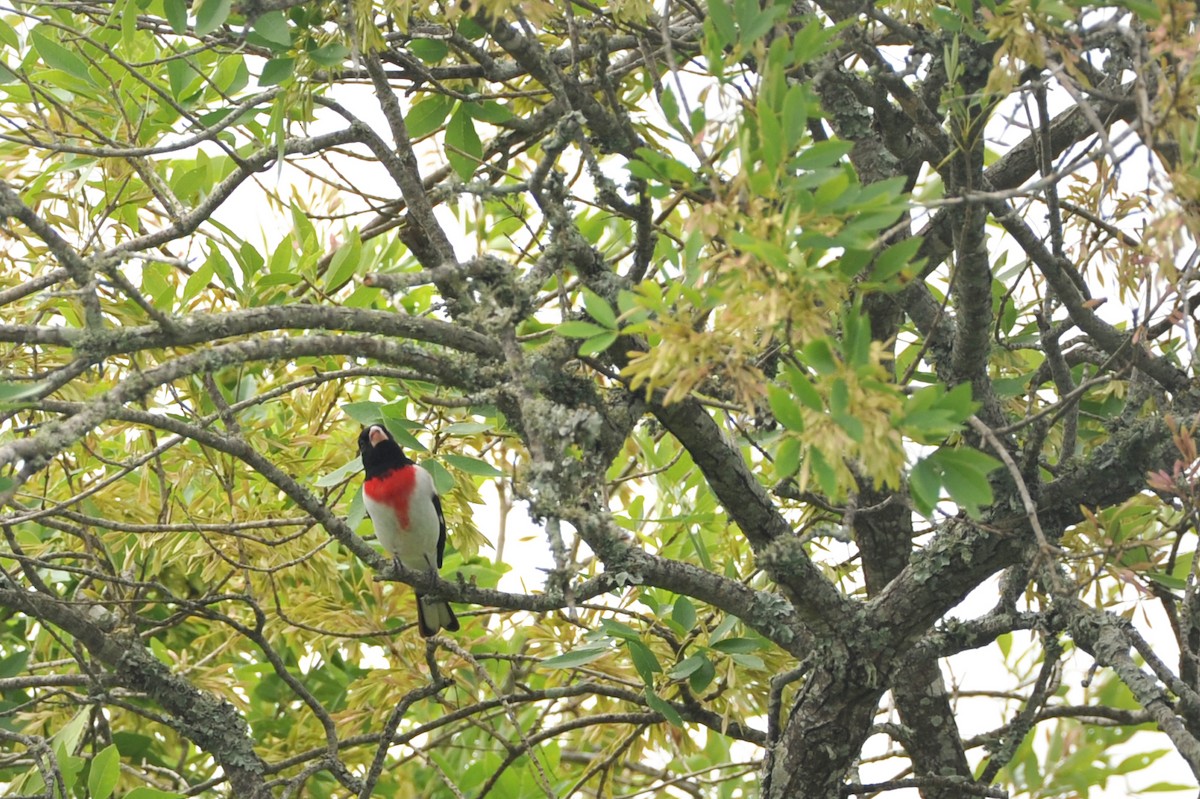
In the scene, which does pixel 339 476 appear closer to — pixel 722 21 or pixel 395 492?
pixel 395 492

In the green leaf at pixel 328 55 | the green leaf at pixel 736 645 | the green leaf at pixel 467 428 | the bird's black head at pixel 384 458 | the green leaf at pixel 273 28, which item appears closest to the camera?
the green leaf at pixel 273 28

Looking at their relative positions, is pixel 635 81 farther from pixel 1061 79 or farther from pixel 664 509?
pixel 1061 79

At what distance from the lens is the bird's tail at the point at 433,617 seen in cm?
435

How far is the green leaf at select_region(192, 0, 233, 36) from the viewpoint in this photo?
2684mm

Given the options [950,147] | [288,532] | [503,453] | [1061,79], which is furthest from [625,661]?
[1061,79]

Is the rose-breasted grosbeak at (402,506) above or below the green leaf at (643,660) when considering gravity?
above

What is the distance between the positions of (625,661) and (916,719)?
1.11 m

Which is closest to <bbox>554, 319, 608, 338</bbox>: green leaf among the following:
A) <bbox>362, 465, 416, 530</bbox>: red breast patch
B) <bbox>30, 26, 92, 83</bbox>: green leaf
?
<bbox>30, 26, 92, 83</bbox>: green leaf

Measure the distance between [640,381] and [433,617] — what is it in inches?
119

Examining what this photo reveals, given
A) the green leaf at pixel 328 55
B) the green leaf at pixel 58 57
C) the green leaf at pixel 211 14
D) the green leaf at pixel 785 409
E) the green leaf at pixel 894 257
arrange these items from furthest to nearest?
1. the green leaf at pixel 58 57
2. the green leaf at pixel 328 55
3. the green leaf at pixel 211 14
4. the green leaf at pixel 894 257
5. the green leaf at pixel 785 409

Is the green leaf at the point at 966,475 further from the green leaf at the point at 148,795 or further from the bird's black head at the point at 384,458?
the bird's black head at the point at 384,458

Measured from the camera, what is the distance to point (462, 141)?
374cm

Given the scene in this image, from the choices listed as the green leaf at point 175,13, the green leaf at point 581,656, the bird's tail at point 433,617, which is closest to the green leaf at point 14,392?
the green leaf at point 175,13

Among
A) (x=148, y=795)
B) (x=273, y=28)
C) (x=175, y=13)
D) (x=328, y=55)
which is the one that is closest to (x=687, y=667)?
(x=148, y=795)
